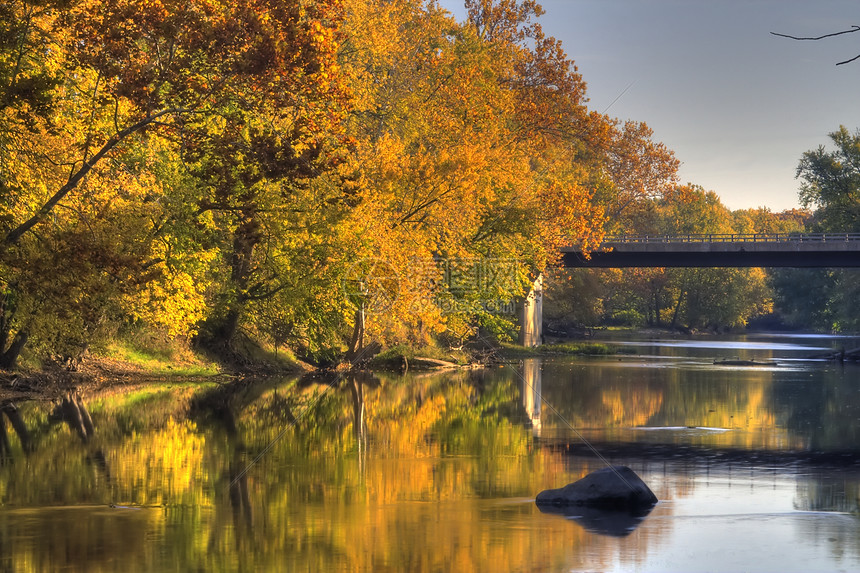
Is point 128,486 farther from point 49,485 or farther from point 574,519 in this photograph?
point 574,519

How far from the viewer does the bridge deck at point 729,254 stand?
68188 mm

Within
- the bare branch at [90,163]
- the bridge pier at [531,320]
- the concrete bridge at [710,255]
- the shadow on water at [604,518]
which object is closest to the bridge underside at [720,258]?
the concrete bridge at [710,255]

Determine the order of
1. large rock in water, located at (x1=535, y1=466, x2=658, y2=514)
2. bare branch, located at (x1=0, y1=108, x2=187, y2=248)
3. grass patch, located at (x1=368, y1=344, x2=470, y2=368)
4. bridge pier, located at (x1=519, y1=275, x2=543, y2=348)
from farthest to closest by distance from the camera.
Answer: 1. bridge pier, located at (x1=519, y1=275, x2=543, y2=348)
2. grass patch, located at (x1=368, y1=344, x2=470, y2=368)
3. bare branch, located at (x1=0, y1=108, x2=187, y2=248)
4. large rock in water, located at (x1=535, y1=466, x2=658, y2=514)

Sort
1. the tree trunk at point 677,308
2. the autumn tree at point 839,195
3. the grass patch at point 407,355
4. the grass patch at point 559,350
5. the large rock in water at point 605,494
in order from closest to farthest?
the large rock in water at point 605,494 < the grass patch at point 407,355 < the grass patch at point 559,350 < the autumn tree at point 839,195 < the tree trunk at point 677,308

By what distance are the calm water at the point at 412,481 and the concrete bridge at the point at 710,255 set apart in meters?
35.8

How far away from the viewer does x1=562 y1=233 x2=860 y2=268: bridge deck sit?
224 ft

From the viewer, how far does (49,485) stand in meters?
16.2

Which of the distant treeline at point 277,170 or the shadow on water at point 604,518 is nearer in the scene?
the shadow on water at point 604,518

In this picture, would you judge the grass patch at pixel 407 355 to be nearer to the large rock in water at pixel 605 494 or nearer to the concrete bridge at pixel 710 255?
the concrete bridge at pixel 710 255

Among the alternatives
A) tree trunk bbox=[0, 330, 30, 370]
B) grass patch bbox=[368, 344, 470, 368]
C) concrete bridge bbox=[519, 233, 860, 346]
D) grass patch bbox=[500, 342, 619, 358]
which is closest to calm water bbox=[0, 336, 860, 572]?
tree trunk bbox=[0, 330, 30, 370]

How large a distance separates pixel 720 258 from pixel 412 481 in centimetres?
5817

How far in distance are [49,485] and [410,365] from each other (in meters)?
34.1

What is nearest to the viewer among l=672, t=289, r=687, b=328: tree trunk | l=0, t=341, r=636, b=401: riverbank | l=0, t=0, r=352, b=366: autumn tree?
l=0, t=0, r=352, b=366: autumn tree

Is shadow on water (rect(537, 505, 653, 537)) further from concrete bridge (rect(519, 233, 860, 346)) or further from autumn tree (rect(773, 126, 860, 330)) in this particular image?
autumn tree (rect(773, 126, 860, 330))
